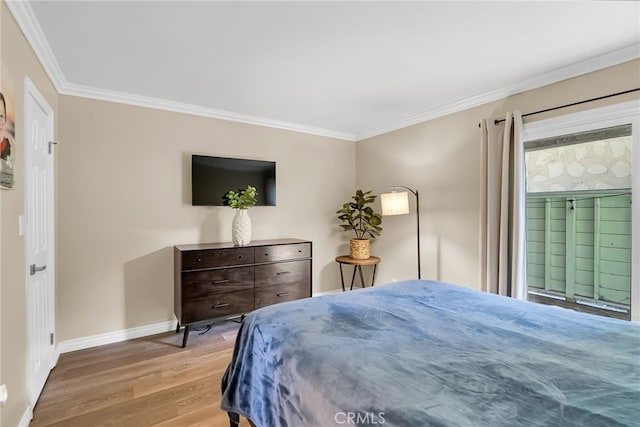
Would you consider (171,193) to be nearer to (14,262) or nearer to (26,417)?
(14,262)

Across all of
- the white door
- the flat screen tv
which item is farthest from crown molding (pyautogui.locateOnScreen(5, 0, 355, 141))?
the flat screen tv

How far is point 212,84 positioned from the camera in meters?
2.75

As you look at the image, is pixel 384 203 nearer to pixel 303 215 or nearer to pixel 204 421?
pixel 303 215

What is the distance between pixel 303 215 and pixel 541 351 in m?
3.18

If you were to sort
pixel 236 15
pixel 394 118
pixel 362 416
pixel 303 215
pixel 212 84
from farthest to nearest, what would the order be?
pixel 303 215, pixel 394 118, pixel 212 84, pixel 236 15, pixel 362 416

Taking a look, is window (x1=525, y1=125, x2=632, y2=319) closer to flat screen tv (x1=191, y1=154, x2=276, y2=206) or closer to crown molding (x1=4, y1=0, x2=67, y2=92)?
flat screen tv (x1=191, y1=154, x2=276, y2=206)

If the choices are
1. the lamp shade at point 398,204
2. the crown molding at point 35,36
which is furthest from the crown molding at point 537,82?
the crown molding at point 35,36

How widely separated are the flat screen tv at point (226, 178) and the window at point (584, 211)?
2.73 m

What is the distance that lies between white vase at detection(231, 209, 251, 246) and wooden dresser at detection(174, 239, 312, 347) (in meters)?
0.11

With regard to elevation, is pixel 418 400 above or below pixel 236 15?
below

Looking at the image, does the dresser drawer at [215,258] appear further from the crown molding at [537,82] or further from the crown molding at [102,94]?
the crown molding at [537,82]

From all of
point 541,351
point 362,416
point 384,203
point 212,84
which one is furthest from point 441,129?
point 362,416

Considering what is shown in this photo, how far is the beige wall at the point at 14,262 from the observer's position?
151 cm

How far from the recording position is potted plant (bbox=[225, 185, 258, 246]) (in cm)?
319
